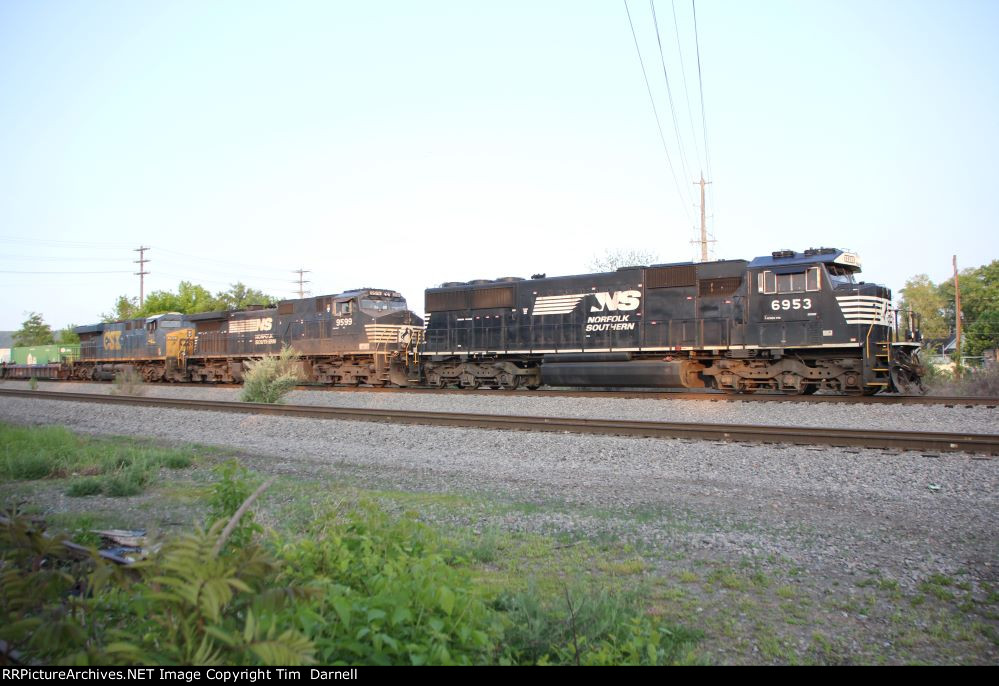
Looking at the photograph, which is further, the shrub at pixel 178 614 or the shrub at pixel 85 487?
the shrub at pixel 85 487

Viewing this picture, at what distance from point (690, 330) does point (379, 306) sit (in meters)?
12.0

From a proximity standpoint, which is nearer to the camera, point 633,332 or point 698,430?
point 698,430

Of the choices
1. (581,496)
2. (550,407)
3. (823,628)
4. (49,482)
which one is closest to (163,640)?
(823,628)

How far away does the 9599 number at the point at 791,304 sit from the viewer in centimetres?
1568

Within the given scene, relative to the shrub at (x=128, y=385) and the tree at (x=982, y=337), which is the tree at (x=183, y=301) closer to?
the shrub at (x=128, y=385)

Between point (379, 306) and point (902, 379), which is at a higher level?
point (379, 306)

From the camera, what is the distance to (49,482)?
8.24 m

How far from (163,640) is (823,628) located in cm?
335

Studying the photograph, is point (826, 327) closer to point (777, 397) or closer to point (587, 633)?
point (777, 397)

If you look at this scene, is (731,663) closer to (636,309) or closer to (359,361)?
(636,309)

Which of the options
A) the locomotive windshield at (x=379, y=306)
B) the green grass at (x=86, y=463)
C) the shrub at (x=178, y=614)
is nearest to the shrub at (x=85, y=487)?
the green grass at (x=86, y=463)

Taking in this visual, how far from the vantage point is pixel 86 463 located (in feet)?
29.7

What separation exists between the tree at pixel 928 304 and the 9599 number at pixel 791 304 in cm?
6626

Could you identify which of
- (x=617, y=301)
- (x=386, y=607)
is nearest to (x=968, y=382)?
(x=617, y=301)
